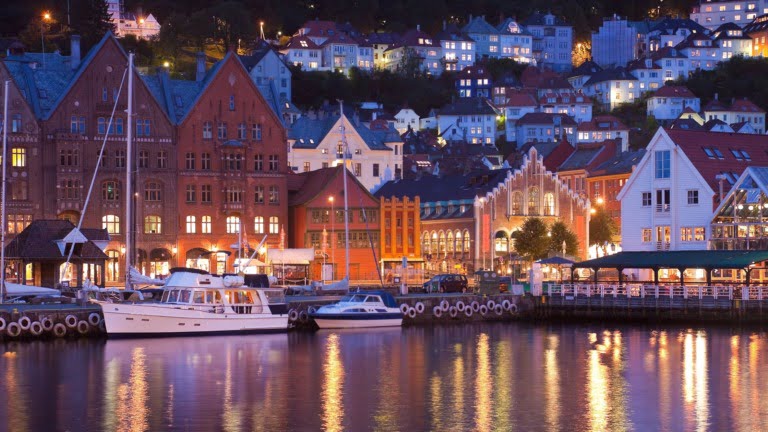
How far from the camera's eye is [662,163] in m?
101

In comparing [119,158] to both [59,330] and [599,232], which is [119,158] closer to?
[59,330]

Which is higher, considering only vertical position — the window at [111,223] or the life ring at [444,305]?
the window at [111,223]

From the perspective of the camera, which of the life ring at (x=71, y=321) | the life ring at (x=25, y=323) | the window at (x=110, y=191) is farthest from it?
the window at (x=110, y=191)

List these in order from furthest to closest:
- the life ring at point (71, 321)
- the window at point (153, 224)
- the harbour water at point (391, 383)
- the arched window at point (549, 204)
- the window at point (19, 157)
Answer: the arched window at point (549, 204) < the window at point (153, 224) < the window at point (19, 157) < the life ring at point (71, 321) < the harbour water at point (391, 383)

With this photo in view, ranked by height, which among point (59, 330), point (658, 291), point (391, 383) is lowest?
point (391, 383)

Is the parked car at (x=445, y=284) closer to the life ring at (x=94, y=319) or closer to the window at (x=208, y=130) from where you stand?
the window at (x=208, y=130)

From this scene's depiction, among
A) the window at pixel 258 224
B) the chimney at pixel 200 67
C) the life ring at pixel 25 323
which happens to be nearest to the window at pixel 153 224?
the window at pixel 258 224

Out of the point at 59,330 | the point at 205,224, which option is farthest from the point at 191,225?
the point at 59,330

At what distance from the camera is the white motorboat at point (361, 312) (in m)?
75.9

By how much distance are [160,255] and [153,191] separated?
16.4 ft

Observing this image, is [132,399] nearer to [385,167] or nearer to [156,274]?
[156,274]

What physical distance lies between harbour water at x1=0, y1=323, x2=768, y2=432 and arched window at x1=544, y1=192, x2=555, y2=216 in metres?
44.8

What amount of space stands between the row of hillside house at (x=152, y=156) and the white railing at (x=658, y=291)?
25.2 m

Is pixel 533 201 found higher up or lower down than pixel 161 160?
lower down
